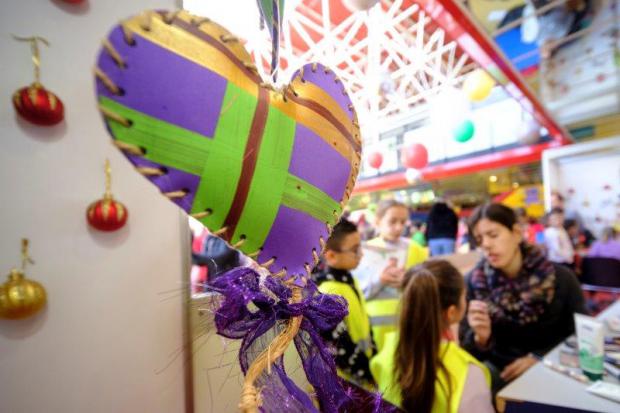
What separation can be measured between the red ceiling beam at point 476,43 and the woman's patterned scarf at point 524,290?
124cm

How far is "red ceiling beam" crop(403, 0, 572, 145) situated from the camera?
5.32ft

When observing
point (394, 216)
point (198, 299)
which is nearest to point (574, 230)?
point (394, 216)

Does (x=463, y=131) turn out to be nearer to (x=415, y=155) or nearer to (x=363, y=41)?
(x=415, y=155)

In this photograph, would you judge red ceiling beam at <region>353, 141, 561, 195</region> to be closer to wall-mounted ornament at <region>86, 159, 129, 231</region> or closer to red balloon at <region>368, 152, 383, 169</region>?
red balloon at <region>368, 152, 383, 169</region>

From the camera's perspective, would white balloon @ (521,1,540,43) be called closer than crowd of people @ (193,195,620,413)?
No

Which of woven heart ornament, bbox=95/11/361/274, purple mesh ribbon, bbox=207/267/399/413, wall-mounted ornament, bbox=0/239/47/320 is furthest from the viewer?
wall-mounted ornament, bbox=0/239/47/320

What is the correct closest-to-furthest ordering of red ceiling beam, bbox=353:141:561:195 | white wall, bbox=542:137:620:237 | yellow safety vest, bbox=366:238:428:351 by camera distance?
yellow safety vest, bbox=366:238:428:351, white wall, bbox=542:137:620:237, red ceiling beam, bbox=353:141:561:195

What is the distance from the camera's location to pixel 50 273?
31.6 inches

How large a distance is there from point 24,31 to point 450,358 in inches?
56.2

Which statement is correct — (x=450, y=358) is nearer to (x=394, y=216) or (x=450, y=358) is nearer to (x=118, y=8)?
(x=394, y=216)

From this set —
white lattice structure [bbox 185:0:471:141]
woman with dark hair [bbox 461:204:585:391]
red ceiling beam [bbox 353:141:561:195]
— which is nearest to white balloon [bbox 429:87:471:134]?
white lattice structure [bbox 185:0:471:141]

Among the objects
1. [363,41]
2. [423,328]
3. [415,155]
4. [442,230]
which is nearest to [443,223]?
[442,230]

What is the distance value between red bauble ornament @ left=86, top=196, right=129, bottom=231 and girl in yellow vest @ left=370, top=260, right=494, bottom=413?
0.85 metres

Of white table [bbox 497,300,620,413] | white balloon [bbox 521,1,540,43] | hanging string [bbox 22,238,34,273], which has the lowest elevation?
white table [bbox 497,300,620,413]
